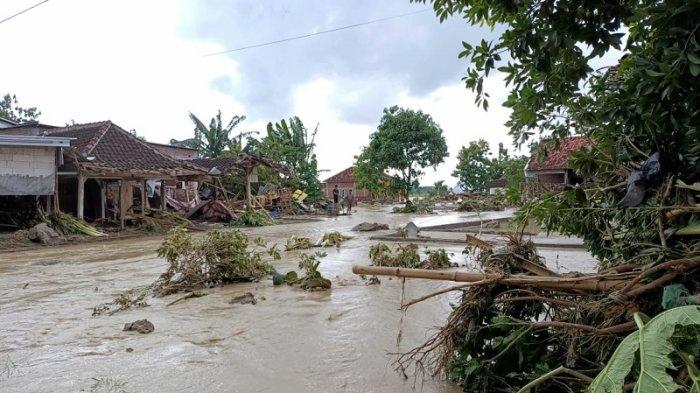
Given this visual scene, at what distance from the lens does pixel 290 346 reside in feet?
15.7

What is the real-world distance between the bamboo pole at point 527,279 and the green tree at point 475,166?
4817 cm

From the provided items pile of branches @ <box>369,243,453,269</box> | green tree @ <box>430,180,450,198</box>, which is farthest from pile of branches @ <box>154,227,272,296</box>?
green tree @ <box>430,180,450,198</box>

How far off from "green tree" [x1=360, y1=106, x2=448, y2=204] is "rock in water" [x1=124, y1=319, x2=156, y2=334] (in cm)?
2738

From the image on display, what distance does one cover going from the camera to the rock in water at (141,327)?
5281 millimetres

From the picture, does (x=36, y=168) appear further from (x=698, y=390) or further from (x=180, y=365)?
(x=698, y=390)

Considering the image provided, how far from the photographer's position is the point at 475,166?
50.3 meters

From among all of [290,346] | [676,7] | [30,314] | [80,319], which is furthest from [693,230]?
[30,314]

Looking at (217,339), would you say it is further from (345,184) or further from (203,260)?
(345,184)

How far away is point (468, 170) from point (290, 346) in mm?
47625

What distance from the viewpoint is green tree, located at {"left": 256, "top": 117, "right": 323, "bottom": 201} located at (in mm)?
32438

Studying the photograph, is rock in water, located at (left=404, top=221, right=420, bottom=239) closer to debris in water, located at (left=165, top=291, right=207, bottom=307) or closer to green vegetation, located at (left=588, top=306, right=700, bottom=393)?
debris in water, located at (left=165, top=291, right=207, bottom=307)

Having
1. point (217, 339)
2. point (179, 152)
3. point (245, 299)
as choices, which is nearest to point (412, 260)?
point (245, 299)

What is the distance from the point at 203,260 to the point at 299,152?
86.0ft

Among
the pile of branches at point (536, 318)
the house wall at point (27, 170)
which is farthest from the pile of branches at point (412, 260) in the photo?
the house wall at point (27, 170)
